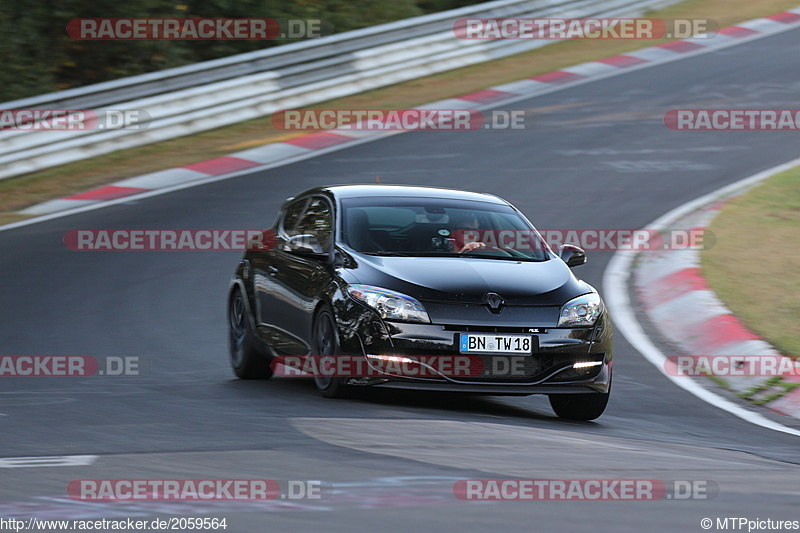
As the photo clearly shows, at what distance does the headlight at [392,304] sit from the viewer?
27.2ft

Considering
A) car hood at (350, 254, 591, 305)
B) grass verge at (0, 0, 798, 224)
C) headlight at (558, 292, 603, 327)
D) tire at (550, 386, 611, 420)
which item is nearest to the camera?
car hood at (350, 254, 591, 305)

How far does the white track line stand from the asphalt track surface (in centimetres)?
15

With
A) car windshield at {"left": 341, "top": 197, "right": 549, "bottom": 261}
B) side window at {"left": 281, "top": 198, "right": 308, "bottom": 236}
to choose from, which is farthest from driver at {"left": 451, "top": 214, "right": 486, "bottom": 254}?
side window at {"left": 281, "top": 198, "right": 308, "bottom": 236}

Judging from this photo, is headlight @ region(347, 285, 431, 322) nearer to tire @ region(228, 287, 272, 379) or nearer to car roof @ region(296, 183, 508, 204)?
car roof @ region(296, 183, 508, 204)

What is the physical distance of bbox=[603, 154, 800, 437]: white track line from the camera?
9.25 metres

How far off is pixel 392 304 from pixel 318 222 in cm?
159

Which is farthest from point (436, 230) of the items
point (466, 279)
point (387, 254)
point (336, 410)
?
point (336, 410)

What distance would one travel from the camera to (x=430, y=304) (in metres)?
8.32

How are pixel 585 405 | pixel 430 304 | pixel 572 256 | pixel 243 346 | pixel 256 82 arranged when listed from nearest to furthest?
1. pixel 430 304
2. pixel 585 405
3. pixel 572 256
4. pixel 243 346
5. pixel 256 82

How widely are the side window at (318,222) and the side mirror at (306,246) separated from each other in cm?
20

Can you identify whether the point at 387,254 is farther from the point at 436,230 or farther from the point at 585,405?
the point at 585,405

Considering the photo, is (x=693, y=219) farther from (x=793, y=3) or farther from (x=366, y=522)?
(x=793, y=3)

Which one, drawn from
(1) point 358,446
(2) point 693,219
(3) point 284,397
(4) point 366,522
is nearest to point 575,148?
(2) point 693,219

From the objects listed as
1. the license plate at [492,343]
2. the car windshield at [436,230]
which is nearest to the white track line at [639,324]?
the car windshield at [436,230]
